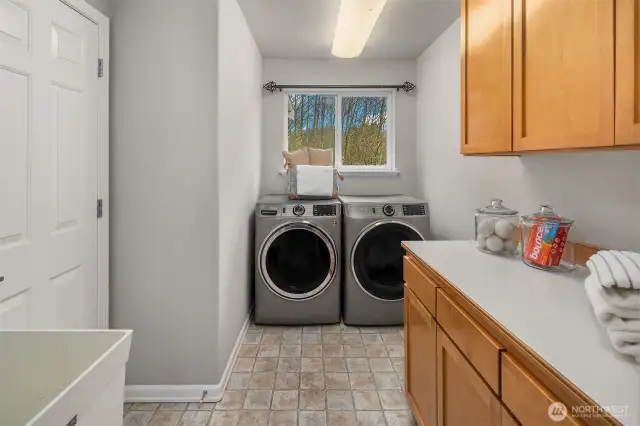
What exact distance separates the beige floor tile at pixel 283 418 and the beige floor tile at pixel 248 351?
70cm

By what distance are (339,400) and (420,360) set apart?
700 millimetres

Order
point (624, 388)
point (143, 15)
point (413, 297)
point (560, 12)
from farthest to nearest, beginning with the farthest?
point (143, 15)
point (413, 297)
point (560, 12)
point (624, 388)

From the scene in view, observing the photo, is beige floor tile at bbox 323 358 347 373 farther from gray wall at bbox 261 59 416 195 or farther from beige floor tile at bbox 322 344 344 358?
gray wall at bbox 261 59 416 195

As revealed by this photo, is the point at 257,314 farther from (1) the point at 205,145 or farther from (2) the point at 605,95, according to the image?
(2) the point at 605,95

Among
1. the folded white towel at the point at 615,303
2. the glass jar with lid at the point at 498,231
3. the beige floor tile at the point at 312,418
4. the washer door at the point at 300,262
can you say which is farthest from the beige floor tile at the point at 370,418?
the folded white towel at the point at 615,303

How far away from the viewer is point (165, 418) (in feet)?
6.54

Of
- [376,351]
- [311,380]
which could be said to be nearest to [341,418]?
[311,380]

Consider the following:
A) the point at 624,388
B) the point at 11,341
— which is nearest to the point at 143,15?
the point at 11,341

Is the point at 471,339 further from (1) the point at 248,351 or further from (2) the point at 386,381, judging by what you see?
(1) the point at 248,351

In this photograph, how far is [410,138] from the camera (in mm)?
3990

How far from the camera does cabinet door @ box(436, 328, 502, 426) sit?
3.32ft

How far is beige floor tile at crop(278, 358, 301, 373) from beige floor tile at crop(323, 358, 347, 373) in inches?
7.3

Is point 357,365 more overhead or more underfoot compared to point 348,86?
more underfoot

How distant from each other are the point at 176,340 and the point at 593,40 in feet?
7.26
